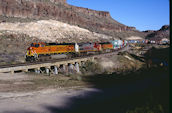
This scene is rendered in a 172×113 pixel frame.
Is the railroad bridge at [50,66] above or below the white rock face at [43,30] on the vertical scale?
below

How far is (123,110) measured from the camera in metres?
9.32

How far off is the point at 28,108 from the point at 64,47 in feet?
86.1

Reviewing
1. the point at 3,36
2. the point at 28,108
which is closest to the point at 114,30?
the point at 3,36

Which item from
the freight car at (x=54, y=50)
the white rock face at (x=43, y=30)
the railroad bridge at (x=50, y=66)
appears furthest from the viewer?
the white rock face at (x=43, y=30)

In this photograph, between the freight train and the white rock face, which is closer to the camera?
the freight train

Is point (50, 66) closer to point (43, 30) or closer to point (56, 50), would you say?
point (56, 50)

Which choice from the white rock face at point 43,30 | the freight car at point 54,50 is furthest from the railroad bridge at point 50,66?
the white rock face at point 43,30

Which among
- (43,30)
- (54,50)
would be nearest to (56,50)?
(54,50)

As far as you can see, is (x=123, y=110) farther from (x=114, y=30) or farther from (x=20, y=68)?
(x=114, y=30)

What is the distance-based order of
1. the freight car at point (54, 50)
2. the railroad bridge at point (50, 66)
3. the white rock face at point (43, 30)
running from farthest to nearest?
the white rock face at point (43, 30)
the freight car at point (54, 50)
the railroad bridge at point (50, 66)

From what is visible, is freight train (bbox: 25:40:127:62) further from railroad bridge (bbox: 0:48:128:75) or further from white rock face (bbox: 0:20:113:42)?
white rock face (bbox: 0:20:113:42)

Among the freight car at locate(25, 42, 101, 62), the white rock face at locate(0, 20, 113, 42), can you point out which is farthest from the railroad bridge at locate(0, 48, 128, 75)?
the white rock face at locate(0, 20, 113, 42)

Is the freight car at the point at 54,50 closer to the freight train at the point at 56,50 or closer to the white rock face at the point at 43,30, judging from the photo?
the freight train at the point at 56,50

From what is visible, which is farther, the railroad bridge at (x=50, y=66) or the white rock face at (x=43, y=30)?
the white rock face at (x=43, y=30)
